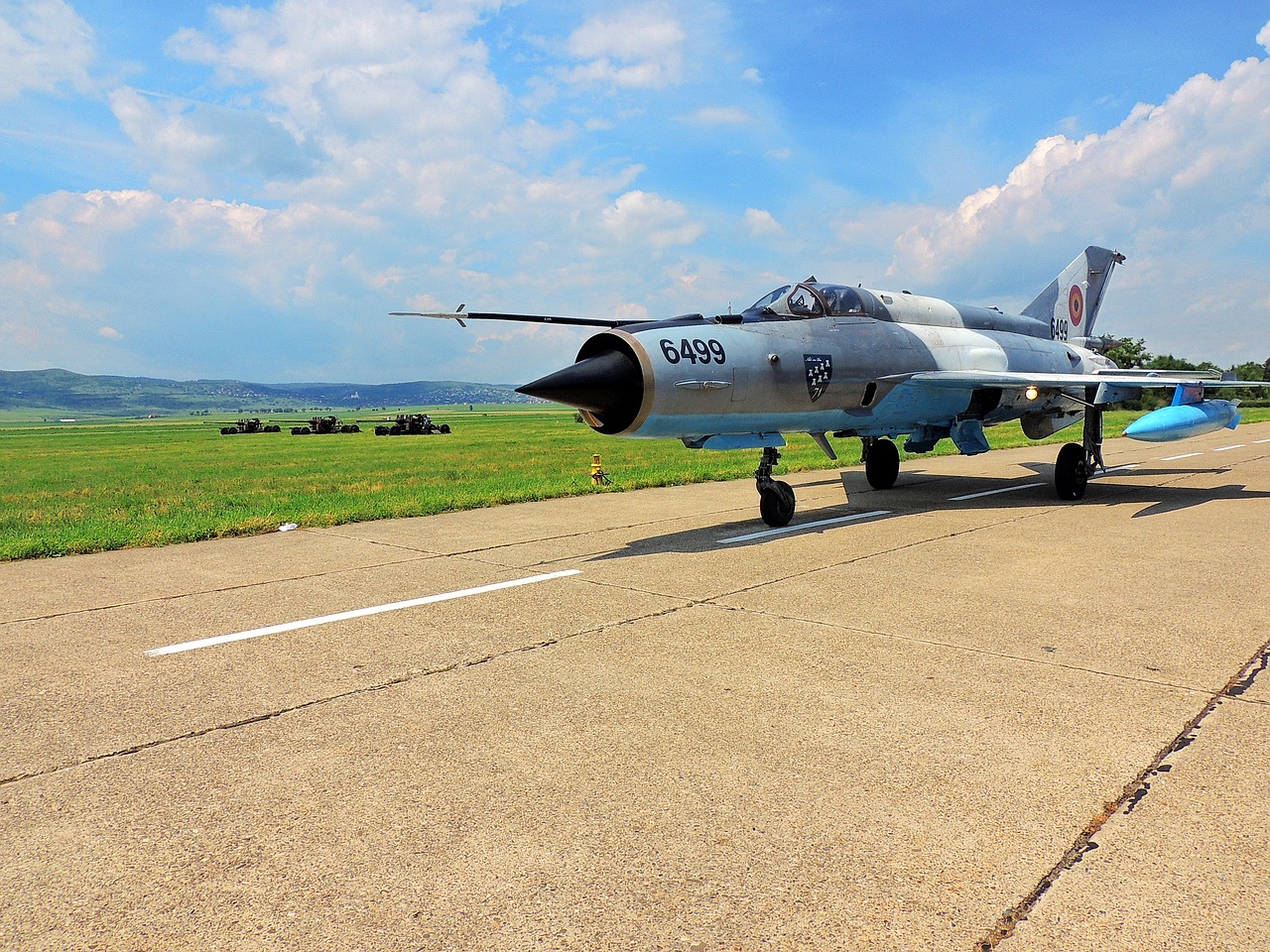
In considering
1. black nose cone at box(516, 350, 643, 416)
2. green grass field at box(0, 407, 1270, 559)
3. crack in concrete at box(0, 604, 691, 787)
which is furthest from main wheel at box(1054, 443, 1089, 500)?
crack in concrete at box(0, 604, 691, 787)

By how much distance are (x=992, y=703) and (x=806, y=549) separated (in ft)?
14.3

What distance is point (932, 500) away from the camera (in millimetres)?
12312

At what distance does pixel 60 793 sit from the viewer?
132 inches

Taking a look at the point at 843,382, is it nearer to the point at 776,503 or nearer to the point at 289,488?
the point at 776,503

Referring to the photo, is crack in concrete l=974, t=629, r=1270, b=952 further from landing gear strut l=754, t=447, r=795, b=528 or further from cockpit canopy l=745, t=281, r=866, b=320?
cockpit canopy l=745, t=281, r=866, b=320

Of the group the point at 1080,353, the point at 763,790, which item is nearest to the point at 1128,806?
the point at 763,790

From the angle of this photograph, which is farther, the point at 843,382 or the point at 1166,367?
the point at 1166,367

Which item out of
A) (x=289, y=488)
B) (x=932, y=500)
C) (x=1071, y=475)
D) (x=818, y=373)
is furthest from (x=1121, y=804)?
(x=289, y=488)

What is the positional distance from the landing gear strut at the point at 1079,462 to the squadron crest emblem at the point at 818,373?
421 cm

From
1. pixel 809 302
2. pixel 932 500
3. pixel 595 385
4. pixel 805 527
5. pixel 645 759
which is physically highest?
pixel 809 302

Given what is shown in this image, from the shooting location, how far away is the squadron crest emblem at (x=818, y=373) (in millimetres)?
9781

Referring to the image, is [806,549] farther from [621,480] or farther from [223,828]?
[621,480]

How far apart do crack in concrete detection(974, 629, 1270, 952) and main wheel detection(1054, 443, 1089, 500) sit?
7713 millimetres

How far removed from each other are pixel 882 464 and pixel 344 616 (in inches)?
391
